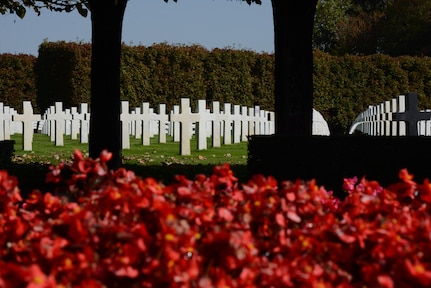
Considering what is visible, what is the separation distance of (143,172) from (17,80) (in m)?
26.4

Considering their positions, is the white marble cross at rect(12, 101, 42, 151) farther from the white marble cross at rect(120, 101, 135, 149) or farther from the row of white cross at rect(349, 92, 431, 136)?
the row of white cross at rect(349, 92, 431, 136)

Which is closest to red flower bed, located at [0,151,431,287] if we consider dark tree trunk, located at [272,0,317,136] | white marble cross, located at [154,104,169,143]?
dark tree trunk, located at [272,0,317,136]

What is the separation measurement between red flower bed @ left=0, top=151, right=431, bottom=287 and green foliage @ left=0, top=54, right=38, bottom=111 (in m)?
34.5

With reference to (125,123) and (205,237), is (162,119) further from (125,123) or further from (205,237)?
(205,237)

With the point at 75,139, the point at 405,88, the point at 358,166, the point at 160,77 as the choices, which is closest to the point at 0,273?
the point at 358,166

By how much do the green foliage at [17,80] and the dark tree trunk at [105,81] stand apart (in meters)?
26.5

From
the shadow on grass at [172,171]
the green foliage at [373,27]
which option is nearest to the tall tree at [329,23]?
the green foliage at [373,27]

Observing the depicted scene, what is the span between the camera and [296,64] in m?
11.7

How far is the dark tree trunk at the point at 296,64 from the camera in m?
11.7

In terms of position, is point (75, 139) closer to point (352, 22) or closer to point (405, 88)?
point (405, 88)

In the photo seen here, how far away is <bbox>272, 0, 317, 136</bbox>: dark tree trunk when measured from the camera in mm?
11719

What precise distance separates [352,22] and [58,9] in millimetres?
44243

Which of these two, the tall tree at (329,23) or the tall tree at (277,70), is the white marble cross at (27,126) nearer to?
the tall tree at (277,70)

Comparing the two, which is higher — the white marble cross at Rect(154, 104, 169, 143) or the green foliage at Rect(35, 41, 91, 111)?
the green foliage at Rect(35, 41, 91, 111)
